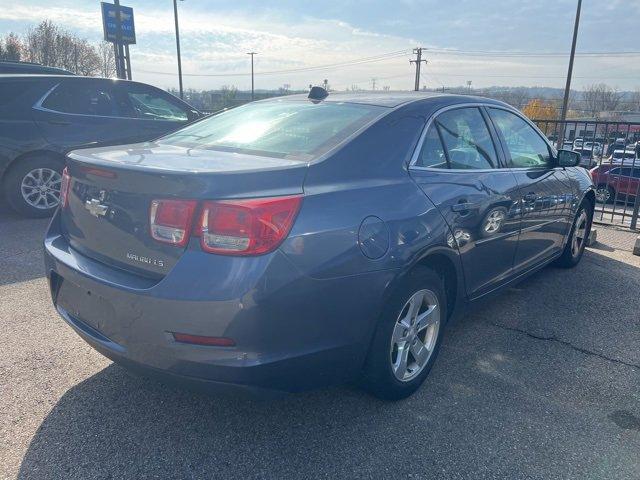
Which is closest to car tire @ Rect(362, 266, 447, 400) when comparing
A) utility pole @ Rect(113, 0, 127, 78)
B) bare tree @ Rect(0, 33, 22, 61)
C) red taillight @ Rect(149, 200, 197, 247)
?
red taillight @ Rect(149, 200, 197, 247)

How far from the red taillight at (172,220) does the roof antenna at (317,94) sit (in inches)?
61.9

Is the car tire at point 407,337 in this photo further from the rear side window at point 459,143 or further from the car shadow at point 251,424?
the rear side window at point 459,143

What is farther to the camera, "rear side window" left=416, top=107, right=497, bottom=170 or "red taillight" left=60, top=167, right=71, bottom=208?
"rear side window" left=416, top=107, right=497, bottom=170

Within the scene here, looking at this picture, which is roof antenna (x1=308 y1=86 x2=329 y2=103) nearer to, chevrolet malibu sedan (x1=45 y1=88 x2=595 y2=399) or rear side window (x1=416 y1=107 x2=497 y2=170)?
chevrolet malibu sedan (x1=45 y1=88 x2=595 y2=399)

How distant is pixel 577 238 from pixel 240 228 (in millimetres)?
4191

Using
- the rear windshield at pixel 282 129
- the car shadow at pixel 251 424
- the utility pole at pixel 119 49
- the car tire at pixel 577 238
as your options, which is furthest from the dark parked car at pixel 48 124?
the utility pole at pixel 119 49

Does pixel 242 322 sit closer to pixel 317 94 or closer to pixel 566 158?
pixel 317 94

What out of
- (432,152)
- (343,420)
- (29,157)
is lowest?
(343,420)

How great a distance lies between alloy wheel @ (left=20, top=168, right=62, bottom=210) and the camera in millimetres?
6273

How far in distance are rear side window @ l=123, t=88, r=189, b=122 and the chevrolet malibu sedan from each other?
4.55 m

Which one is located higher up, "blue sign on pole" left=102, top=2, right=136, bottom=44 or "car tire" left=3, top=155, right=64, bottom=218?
"blue sign on pole" left=102, top=2, right=136, bottom=44

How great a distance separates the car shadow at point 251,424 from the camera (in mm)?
2209

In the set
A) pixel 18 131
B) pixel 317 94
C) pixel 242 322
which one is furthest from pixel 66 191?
pixel 18 131

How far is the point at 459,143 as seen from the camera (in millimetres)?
3162
